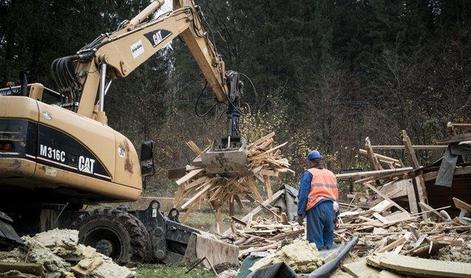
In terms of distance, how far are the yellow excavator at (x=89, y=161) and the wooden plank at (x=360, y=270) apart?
3.30m

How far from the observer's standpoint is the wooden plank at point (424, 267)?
529cm

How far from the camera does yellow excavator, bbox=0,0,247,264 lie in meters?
6.80

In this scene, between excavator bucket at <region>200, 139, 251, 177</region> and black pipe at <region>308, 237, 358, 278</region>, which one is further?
excavator bucket at <region>200, 139, 251, 177</region>

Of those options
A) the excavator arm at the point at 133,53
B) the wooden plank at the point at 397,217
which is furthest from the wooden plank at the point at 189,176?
the wooden plank at the point at 397,217

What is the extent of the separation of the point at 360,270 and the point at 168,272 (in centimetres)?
345

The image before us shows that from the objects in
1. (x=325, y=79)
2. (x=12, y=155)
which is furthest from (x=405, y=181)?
(x=325, y=79)

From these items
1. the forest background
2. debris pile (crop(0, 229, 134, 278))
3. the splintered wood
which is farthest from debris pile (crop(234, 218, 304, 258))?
the forest background

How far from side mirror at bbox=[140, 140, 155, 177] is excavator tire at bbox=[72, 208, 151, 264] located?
0.80 meters

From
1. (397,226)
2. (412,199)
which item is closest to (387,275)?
(397,226)

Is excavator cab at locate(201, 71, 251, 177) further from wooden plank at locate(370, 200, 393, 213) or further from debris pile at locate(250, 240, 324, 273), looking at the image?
debris pile at locate(250, 240, 324, 273)

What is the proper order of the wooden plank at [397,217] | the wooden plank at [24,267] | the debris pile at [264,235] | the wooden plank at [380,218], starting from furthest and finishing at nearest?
the wooden plank at [397,217] < the wooden plank at [380,218] < the debris pile at [264,235] < the wooden plank at [24,267]

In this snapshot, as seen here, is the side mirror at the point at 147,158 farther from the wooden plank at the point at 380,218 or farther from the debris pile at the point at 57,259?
the wooden plank at the point at 380,218

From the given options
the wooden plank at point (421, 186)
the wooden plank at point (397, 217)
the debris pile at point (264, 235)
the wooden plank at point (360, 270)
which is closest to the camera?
the wooden plank at point (360, 270)

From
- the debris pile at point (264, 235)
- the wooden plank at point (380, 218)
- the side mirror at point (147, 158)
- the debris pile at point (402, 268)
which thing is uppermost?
the side mirror at point (147, 158)
